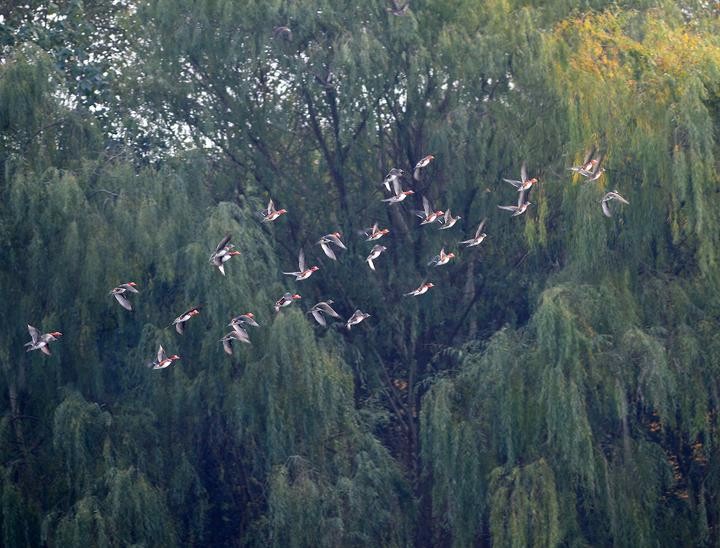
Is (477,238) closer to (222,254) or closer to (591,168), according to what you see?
(591,168)

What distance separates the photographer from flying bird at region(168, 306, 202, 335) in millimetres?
15141

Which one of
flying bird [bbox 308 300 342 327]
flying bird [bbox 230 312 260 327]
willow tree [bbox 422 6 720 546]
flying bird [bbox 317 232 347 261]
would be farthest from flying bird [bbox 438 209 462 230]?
flying bird [bbox 230 312 260 327]

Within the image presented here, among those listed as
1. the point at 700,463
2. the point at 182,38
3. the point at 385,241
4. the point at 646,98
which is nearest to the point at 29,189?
the point at 182,38

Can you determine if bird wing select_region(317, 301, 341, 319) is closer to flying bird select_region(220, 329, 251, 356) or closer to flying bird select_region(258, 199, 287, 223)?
flying bird select_region(220, 329, 251, 356)

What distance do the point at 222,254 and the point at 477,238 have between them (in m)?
3.32

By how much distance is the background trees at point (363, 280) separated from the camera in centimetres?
1459

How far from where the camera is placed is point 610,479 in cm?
1426

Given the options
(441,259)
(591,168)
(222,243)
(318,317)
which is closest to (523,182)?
(591,168)

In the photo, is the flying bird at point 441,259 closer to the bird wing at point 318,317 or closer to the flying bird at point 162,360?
the bird wing at point 318,317

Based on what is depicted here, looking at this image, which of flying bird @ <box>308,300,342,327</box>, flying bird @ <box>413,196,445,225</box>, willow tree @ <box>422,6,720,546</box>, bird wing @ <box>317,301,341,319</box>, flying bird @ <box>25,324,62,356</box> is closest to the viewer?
willow tree @ <box>422,6,720,546</box>

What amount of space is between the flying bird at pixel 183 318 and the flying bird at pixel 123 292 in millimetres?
561

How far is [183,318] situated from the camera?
49.8 feet

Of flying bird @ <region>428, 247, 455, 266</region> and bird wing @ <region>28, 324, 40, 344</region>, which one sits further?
flying bird @ <region>428, 247, 455, 266</region>

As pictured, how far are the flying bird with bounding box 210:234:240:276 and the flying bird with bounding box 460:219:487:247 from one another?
2.91 m
